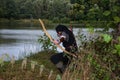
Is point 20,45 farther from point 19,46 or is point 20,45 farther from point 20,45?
point 19,46

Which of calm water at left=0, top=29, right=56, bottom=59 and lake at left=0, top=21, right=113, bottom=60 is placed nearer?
lake at left=0, top=21, right=113, bottom=60

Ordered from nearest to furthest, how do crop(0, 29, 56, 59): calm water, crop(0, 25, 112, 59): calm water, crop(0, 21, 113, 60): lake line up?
crop(0, 21, 113, 60): lake < crop(0, 25, 112, 59): calm water < crop(0, 29, 56, 59): calm water

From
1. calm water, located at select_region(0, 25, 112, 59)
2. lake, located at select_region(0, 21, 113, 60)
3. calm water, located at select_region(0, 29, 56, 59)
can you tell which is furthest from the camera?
calm water, located at select_region(0, 29, 56, 59)

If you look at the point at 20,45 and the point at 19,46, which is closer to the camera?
the point at 19,46

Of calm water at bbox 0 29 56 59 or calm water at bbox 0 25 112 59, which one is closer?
calm water at bbox 0 25 112 59

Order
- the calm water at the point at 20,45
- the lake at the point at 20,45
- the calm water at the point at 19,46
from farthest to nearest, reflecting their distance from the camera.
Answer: the calm water at the point at 19,46 < the calm water at the point at 20,45 < the lake at the point at 20,45

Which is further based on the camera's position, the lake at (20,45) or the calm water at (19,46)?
the calm water at (19,46)

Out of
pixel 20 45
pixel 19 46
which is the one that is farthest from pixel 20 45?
pixel 19 46

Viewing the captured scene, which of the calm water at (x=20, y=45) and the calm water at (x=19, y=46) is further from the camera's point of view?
the calm water at (x=19, y=46)

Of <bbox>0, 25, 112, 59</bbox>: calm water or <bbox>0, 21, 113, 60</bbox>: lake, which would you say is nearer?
<bbox>0, 21, 113, 60</bbox>: lake

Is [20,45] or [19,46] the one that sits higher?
[19,46]

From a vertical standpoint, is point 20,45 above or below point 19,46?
below

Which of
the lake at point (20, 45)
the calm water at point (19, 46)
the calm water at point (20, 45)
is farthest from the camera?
the calm water at point (19, 46)

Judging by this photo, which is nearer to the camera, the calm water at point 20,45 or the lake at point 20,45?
the lake at point 20,45
